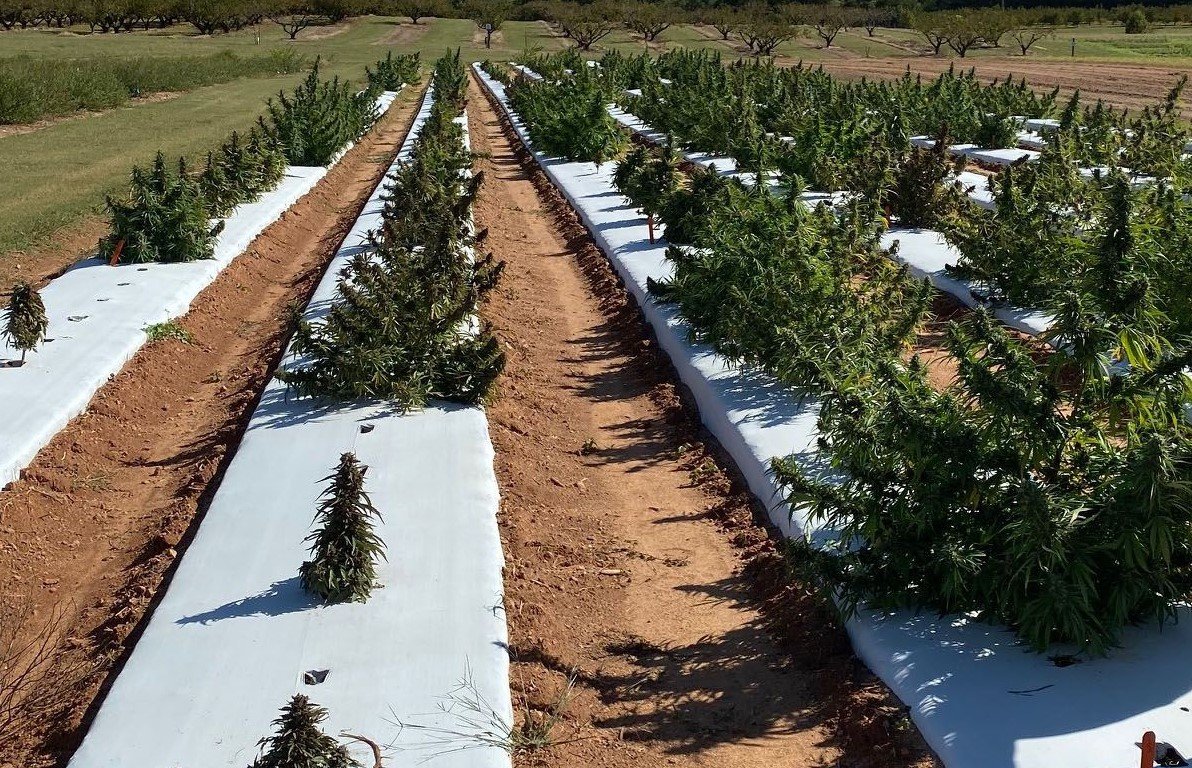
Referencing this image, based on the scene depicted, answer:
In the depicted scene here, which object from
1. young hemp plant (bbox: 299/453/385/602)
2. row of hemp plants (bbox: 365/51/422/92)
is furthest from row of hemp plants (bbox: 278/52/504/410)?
row of hemp plants (bbox: 365/51/422/92)

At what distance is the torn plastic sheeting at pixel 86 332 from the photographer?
28.3 ft

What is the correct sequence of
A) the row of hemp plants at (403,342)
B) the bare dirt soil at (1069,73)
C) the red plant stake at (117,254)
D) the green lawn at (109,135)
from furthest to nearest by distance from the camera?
the bare dirt soil at (1069,73) < the green lawn at (109,135) < the red plant stake at (117,254) < the row of hemp plants at (403,342)

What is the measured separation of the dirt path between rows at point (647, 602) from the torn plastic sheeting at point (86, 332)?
3225mm

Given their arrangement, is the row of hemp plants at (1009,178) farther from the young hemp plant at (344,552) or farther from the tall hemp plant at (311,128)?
the tall hemp plant at (311,128)

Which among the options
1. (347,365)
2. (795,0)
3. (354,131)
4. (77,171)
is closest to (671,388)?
(347,365)

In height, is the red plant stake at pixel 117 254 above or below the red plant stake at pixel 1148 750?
above

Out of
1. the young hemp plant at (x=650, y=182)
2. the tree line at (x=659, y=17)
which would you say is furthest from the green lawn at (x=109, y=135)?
the tree line at (x=659, y=17)

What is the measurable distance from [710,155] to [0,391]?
15.5m

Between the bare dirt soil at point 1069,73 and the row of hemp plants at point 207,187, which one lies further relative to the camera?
the bare dirt soil at point 1069,73

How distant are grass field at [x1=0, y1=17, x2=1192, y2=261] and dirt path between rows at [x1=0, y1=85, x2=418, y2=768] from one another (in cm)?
501

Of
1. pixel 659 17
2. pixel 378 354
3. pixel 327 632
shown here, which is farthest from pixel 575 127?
pixel 659 17

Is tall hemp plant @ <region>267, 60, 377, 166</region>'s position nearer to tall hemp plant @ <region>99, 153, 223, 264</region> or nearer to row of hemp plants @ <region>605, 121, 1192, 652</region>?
tall hemp plant @ <region>99, 153, 223, 264</region>

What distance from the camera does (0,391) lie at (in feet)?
30.2

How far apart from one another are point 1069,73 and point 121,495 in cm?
4297
